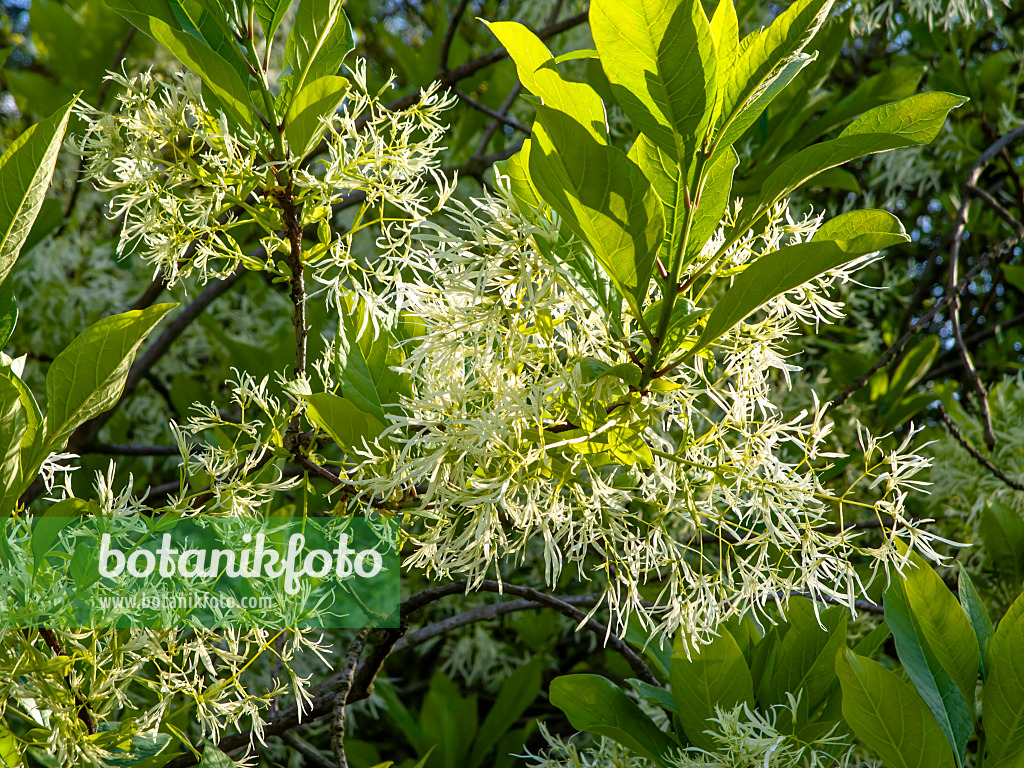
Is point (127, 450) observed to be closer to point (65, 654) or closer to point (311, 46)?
point (65, 654)

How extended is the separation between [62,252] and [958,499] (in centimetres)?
220

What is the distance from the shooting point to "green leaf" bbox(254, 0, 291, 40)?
2.39 feet

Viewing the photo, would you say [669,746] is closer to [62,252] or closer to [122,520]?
[122,520]

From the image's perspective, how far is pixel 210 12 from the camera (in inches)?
29.1

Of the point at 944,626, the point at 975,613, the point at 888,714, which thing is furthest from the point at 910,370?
the point at 888,714

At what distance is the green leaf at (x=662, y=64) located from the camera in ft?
1.87

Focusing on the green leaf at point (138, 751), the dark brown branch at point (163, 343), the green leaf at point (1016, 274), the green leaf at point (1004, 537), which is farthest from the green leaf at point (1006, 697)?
the green leaf at point (1016, 274)

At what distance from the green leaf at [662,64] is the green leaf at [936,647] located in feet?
1.79

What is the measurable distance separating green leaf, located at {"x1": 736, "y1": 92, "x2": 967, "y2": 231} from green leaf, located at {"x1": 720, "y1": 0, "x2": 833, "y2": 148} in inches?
2.0

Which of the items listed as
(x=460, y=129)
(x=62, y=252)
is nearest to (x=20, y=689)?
(x=62, y=252)

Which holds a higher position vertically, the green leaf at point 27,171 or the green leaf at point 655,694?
the green leaf at point 27,171

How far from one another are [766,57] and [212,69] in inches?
17.0
